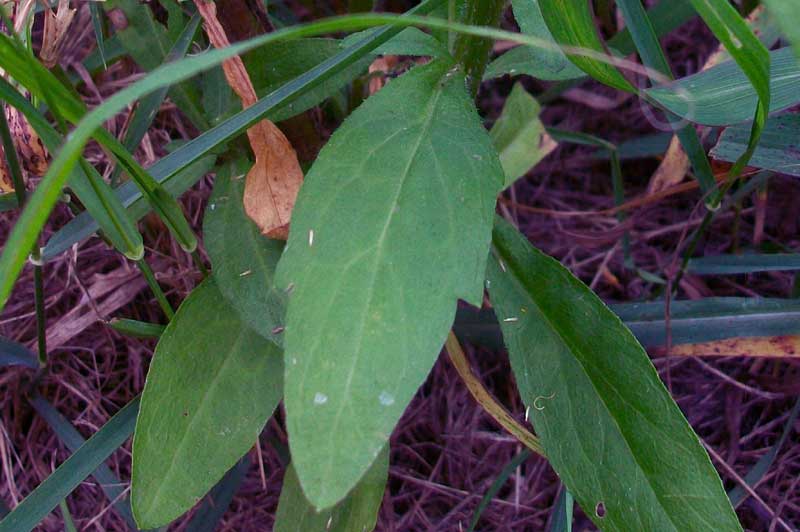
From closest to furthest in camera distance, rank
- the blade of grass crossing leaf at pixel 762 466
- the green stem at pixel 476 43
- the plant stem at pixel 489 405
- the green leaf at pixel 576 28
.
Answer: the green leaf at pixel 576 28 < the green stem at pixel 476 43 < the plant stem at pixel 489 405 < the blade of grass crossing leaf at pixel 762 466

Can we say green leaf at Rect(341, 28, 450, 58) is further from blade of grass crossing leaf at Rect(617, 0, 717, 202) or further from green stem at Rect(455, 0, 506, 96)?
blade of grass crossing leaf at Rect(617, 0, 717, 202)

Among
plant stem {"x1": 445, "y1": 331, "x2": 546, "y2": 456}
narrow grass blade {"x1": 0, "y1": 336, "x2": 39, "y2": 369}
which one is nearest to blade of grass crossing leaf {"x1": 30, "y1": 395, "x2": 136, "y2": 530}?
narrow grass blade {"x1": 0, "y1": 336, "x2": 39, "y2": 369}

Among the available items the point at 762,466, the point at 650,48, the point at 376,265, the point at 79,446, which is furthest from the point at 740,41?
the point at 79,446

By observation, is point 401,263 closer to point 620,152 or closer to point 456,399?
point 456,399

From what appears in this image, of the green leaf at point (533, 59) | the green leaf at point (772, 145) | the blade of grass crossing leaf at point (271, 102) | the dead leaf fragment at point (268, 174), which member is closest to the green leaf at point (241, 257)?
the dead leaf fragment at point (268, 174)

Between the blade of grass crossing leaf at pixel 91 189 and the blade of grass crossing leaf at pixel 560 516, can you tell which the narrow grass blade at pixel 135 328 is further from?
the blade of grass crossing leaf at pixel 560 516

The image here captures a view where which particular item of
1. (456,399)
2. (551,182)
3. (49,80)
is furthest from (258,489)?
(551,182)
